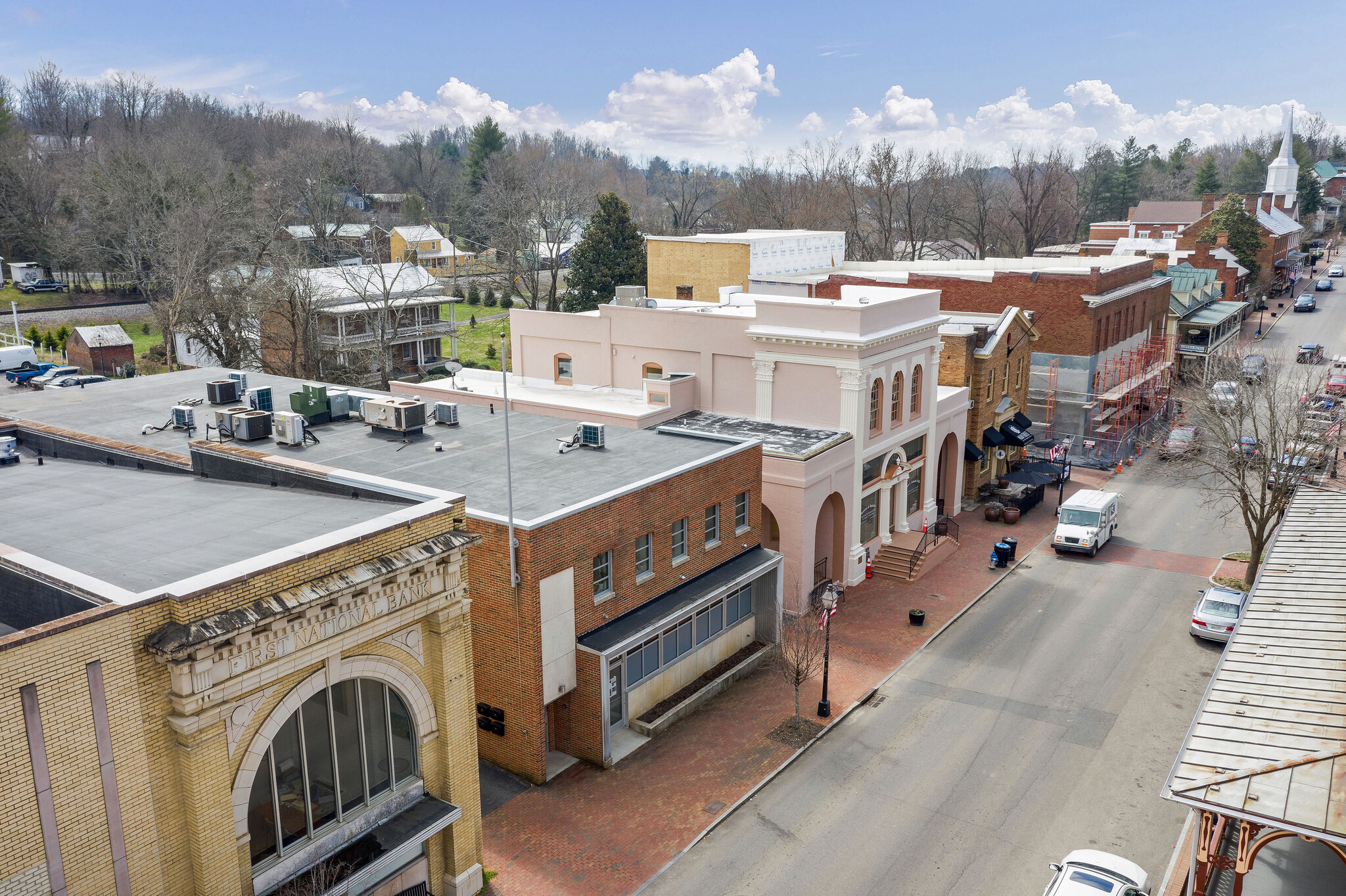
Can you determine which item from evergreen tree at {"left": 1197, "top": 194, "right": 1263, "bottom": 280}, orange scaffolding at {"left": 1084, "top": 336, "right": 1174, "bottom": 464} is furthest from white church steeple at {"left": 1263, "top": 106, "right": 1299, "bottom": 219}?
orange scaffolding at {"left": 1084, "top": 336, "right": 1174, "bottom": 464}

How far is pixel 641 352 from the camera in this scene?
39750mm

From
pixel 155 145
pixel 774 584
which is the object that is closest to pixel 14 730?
pixel 774 584

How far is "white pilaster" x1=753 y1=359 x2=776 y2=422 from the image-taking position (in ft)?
117

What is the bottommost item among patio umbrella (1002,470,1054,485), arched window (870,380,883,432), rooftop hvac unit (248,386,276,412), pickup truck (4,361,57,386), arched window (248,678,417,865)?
patio umbrella (1002,470,1054,485)

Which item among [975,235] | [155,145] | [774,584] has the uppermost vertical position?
[155,145]

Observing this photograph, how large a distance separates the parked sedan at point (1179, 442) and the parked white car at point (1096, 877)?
32848 millimetres

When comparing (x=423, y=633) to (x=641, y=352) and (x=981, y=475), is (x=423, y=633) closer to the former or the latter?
(x=641, y=352)

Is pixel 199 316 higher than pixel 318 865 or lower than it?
higher

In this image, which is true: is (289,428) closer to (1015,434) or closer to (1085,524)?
(1085,524)

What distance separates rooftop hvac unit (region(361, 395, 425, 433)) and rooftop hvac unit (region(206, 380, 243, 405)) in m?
4.87

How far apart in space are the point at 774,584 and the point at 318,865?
17037 mm

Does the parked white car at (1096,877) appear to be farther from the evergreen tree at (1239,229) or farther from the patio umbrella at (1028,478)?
the evergreen tree at (1239,229)

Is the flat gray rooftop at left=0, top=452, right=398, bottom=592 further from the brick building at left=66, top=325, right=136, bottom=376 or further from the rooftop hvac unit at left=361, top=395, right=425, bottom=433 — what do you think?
the brick building at left=66, top=325, right=136, bottom=376

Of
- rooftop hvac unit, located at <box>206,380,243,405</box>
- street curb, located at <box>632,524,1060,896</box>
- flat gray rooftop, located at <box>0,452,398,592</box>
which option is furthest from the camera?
rooftop hvac unit, located at <box>206,380,243,405</box>
